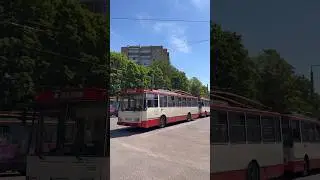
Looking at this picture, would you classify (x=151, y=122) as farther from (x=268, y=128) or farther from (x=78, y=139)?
(x=268, y=128)

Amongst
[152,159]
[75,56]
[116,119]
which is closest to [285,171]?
[152,159]

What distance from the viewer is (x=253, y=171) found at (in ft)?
20.2

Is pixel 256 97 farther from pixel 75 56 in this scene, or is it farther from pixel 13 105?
pixel 13 105

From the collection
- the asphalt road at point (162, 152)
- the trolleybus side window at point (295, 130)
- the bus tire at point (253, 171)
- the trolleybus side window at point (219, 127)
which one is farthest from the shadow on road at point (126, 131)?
the trolleybus side window at point (295, 130)

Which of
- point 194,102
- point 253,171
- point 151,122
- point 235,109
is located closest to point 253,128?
point 235,109

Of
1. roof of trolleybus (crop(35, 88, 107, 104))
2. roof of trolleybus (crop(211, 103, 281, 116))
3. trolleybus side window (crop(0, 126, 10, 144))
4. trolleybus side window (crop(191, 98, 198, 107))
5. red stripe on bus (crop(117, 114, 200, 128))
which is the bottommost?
trolleybus side window (crop(0, 126, 10, 144))

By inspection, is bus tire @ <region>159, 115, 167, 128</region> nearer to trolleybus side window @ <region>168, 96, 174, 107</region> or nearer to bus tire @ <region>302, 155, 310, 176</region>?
trolleybus side window @ <region>168, 96, 174, 107</region>

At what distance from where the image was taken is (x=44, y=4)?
Result: 22.3 feet

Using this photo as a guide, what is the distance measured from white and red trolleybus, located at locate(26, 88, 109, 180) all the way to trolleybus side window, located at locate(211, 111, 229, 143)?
1179 mm

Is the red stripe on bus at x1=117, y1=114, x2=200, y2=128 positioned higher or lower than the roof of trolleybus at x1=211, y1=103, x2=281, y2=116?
lower

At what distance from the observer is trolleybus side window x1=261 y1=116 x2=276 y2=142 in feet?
20.4

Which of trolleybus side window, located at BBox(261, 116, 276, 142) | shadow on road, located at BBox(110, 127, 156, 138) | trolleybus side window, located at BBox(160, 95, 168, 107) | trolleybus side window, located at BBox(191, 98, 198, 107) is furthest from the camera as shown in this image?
trolleybus side window, located at BBox(160, 95, 168, 107)

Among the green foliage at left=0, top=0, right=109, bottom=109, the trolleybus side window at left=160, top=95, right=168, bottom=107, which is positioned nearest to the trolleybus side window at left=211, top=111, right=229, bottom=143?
the trolleybus side window at left=160, top=95, right=168, bottom=107

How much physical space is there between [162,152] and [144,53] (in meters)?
1.09
